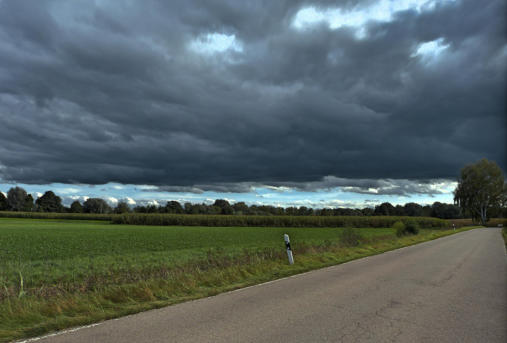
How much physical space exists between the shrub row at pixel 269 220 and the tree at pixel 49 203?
73.3 meters

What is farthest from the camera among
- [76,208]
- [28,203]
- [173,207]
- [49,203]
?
[76,208]

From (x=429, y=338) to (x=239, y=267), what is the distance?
6329mm

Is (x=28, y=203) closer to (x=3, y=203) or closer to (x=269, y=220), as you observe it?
(x=3, y=203)

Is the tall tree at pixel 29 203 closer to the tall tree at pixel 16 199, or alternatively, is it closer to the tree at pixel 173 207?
the tall tree at pixel 16 199

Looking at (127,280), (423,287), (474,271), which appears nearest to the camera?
(423,287)

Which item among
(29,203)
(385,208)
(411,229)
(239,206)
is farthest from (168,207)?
(411,229)

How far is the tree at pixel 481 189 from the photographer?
84.9 metres

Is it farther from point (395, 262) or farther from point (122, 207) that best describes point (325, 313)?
point (122, 207)

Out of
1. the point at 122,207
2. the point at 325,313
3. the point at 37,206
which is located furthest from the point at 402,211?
the point at 37,206

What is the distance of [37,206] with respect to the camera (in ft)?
497

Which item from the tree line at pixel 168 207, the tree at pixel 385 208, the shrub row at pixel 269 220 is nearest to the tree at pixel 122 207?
the tree line at pixel 168 207

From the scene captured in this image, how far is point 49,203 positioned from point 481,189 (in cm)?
16414

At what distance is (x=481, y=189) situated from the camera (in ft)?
281

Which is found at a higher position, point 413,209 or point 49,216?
point 413,209
